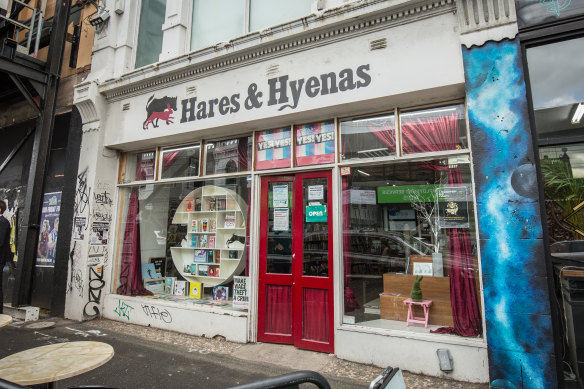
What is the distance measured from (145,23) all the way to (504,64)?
7.44 meters

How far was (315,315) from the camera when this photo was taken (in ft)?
16.0

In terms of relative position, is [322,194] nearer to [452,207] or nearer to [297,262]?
[297,262]

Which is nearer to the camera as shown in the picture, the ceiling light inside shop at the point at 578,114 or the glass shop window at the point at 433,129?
the ceiling light inside shop at the point at 578,114

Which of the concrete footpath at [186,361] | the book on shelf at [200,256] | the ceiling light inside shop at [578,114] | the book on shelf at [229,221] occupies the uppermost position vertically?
the ceiling light inside shop at [578,114]

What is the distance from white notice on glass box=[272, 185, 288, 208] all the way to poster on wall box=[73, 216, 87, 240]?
4.17 meters

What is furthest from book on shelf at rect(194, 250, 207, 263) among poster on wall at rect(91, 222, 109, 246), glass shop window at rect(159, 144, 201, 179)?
poster on wall at rect(91, 222, 109, 246)

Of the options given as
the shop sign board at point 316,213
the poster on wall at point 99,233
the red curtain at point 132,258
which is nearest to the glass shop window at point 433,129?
the shop sign board at point 316,213

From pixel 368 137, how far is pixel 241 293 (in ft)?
10.7

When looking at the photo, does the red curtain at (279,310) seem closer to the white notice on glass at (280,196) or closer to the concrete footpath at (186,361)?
the concrete footpath at (186,361)

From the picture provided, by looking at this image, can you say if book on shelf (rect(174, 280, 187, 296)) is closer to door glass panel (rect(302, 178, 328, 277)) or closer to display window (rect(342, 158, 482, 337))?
door glass panel (rect(302, 178, 328, 277))

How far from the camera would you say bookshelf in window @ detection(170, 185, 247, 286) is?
19.7ft

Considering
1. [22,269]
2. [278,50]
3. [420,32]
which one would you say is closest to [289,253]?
[278,50]

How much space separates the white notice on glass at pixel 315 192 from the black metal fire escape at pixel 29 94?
5996 millimetres

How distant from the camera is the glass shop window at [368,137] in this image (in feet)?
15.8
